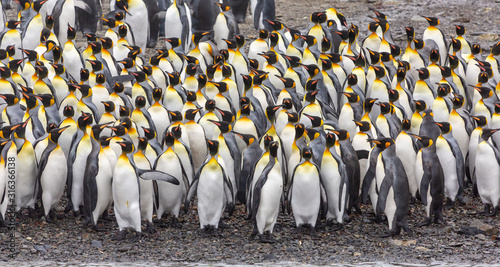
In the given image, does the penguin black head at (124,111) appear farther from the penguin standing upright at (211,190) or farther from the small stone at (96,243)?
the small stone at (96,243)

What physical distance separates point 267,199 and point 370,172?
0.95 m

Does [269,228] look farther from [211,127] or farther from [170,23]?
[170,23]

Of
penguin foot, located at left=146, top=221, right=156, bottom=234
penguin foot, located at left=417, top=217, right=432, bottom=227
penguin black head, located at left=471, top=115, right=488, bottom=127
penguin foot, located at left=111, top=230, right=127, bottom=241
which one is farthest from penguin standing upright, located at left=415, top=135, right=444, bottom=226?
penguin foot, located at left=111, top=230, right=127, bottom=241

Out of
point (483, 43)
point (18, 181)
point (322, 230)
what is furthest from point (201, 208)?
point (483, 43)

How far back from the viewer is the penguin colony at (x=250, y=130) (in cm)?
628

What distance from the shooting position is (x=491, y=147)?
265 inches

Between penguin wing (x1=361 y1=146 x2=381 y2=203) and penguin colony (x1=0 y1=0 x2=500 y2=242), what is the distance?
12 mm

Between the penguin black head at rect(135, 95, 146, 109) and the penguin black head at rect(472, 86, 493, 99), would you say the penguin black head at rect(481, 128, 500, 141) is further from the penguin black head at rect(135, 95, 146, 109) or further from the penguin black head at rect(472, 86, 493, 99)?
the penguin black head at rect(135, 95, 146, 109)

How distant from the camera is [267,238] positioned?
20.3 ft

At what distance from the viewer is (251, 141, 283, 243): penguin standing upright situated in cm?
616

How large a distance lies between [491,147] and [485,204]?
19.0 inches

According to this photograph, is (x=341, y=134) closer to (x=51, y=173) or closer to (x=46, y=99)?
(x=51, y=173)

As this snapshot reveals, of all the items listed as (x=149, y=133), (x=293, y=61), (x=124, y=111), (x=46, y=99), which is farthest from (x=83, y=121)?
(x=293, y=61)

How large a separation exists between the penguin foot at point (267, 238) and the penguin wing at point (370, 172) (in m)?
0.95
